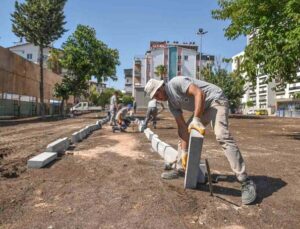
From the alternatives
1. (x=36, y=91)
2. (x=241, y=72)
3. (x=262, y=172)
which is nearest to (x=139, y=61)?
(x=36, y=91)

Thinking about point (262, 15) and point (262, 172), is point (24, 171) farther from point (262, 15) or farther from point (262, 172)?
point (262, 15)

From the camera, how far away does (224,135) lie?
4660 mm

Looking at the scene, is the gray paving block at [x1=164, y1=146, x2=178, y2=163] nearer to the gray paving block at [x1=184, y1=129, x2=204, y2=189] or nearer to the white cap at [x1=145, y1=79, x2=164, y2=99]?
the gray paving block at [x1=184, y1=129, x2=204, y2=189]

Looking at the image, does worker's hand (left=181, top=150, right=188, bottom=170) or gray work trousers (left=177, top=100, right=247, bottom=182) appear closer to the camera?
gray work trousers (left=177, top=100, right=247, bottom=182)

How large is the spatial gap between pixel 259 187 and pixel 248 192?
815 mm

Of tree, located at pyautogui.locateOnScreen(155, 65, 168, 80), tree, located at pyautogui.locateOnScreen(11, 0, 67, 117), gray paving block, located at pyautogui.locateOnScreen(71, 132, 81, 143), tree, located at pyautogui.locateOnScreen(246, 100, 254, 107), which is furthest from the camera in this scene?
tree, located at pyautogui.locateOnScreen(246, 100, 254, 107)

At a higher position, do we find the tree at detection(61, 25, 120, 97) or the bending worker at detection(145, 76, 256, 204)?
the tree at detection(61, 25, 120, 97)

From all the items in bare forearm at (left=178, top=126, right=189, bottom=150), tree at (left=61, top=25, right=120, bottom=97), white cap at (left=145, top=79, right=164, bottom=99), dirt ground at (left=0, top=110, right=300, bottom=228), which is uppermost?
tree at (left=61, top=25, right=120, bottom=97)

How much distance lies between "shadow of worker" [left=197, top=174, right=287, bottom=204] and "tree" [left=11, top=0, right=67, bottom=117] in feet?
101

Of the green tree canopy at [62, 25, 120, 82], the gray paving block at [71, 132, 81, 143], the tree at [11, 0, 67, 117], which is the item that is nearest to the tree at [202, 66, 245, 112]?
the green tree canopy at [62, 25, 120, 82]

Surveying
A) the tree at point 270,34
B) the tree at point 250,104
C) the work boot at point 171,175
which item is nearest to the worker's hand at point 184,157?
the work boot at point 171,175

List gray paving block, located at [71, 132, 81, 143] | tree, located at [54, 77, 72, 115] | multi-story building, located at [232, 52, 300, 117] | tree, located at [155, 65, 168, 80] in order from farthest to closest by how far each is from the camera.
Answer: tree, located at [155, 65, 168, 80], multi-story building, located at [232, 52, 300, 117], tree, located at [54, 77, 72, 115], gray paving block, located at [71, 132, 81, 143]

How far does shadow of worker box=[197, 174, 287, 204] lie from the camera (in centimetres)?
481

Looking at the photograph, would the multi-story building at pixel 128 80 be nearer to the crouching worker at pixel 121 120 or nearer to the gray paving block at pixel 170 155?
the crouching worker at pixel 121 120
